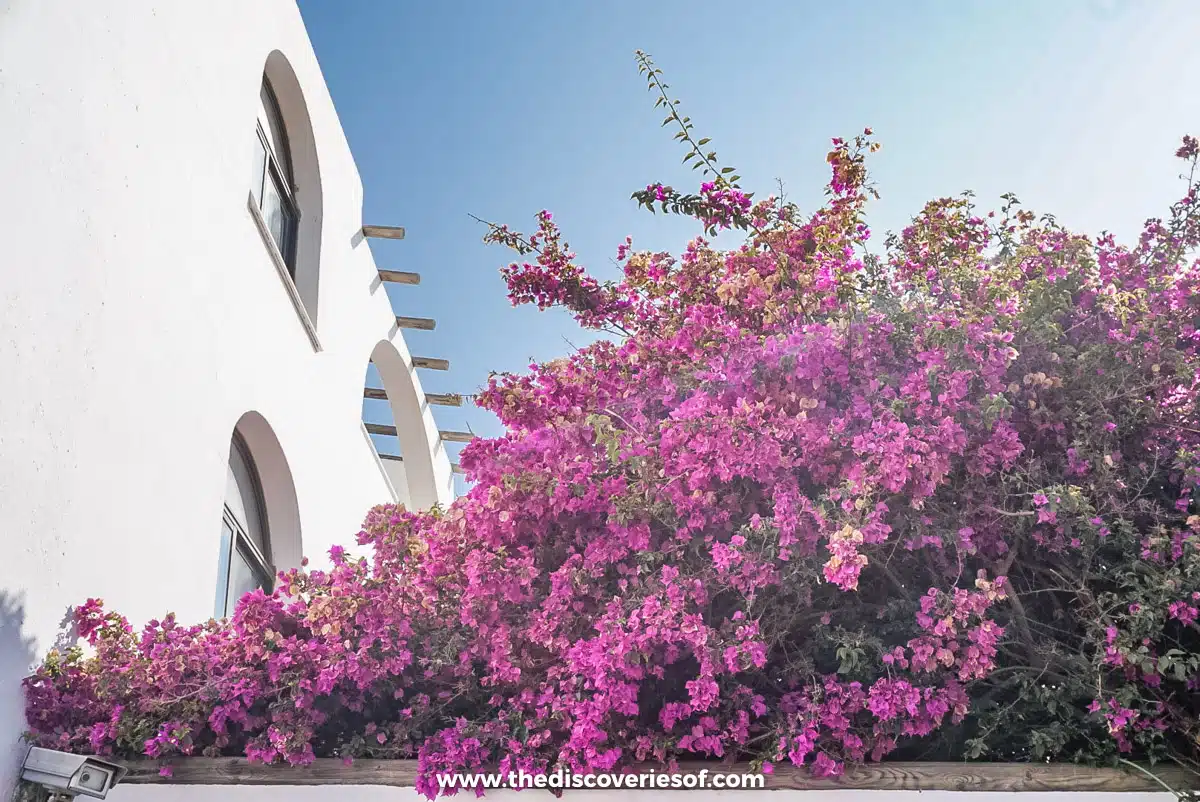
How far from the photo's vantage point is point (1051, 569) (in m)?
3.48

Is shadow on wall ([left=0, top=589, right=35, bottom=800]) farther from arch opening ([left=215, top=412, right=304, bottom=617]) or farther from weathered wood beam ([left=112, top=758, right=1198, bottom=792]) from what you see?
arch opening ([left=215, top=412, right=304, bottom=617])

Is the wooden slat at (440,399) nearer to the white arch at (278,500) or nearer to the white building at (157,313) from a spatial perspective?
the white building at (157,313)

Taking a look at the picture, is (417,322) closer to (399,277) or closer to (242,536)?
(399,277)

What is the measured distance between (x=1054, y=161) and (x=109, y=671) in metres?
5.00

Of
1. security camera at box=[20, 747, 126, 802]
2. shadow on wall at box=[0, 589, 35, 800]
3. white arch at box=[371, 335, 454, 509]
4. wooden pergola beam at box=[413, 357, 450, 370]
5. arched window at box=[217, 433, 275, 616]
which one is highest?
wooden pergola beam at box=[413, 357, 450, 370]

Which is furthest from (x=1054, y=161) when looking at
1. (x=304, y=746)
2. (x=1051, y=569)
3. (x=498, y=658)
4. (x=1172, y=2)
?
(x=304, y=746)

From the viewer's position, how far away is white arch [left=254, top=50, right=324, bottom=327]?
7.17 metres

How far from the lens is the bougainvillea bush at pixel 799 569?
3225mm

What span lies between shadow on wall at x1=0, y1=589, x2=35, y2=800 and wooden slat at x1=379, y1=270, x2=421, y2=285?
238 inches

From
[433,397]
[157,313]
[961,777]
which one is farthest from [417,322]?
[961,777]

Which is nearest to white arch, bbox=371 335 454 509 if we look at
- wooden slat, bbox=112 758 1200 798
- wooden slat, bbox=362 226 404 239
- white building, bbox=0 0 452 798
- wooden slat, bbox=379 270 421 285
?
wooden slat, bbox=379 270 421 285

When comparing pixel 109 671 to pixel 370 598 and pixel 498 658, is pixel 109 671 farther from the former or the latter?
pixel 498 658

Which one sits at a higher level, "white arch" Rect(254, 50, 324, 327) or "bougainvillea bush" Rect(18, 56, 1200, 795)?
"white arch" Rect(254, 50, 324, 327)

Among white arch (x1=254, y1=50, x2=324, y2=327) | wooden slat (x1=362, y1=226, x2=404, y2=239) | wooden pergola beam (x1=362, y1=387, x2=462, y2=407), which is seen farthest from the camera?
wooden pergola beam (x1=362, y1=387, x2=462, y2=407)
